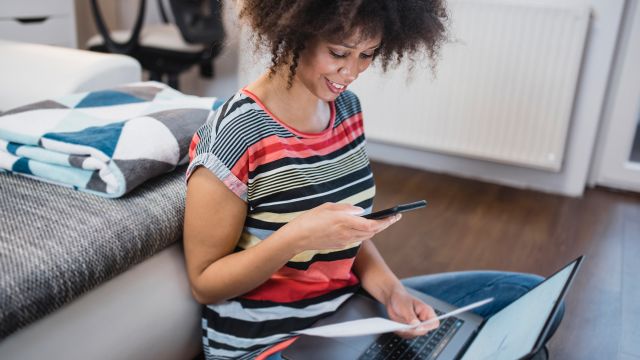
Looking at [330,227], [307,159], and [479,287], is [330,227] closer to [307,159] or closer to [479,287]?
[307,159]

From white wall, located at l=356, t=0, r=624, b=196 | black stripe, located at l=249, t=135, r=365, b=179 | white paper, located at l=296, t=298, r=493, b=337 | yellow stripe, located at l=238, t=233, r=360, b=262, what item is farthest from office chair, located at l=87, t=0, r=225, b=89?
white paper, located at l=296, t=298, r=493, b=337

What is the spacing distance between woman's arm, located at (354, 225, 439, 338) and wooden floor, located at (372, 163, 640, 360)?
0.64m

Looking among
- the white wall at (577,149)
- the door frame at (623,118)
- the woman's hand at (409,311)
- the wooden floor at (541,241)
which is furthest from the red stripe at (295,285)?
the door frame at (623,118)

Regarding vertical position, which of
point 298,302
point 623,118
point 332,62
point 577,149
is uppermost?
point 332,62

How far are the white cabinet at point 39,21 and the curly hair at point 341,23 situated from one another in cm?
166

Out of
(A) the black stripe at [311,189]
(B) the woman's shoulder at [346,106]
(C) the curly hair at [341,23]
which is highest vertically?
(C) the curly hair at [341,23]

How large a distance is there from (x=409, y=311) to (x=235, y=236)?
28 centimetres

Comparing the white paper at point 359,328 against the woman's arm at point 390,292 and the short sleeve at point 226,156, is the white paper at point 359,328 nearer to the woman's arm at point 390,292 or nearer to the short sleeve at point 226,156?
the woman's arm at point 390,292

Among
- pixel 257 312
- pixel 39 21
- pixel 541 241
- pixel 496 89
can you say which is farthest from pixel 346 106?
pixel 39 21

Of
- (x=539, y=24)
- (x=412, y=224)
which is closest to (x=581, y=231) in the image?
(x=412, y=224)

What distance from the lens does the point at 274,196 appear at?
0.77 metres

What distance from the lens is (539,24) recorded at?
6.98ft

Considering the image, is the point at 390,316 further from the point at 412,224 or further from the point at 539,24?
the point at 539,24

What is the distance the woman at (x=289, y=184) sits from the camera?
73 centimetres
